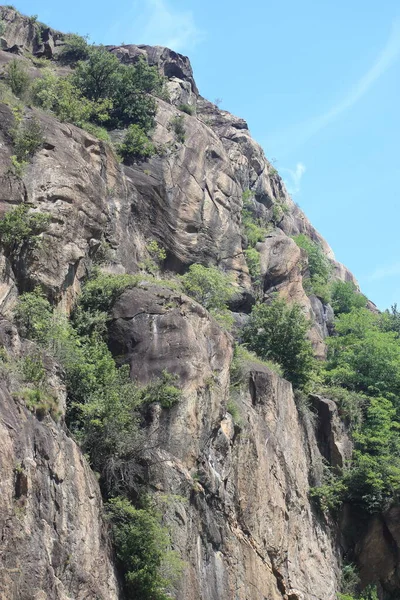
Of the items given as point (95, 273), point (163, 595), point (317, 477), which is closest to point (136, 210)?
point (95, 273)

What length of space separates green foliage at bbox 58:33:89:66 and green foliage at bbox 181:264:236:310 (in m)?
18.8

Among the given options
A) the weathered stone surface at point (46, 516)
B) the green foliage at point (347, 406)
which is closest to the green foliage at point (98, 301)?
the weathered stone surface at point (46, 516)

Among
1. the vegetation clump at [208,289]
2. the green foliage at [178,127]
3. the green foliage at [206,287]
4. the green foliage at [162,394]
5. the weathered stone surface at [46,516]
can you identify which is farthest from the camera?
the green foliage at [178,127]

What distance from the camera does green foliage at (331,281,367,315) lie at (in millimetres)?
53656

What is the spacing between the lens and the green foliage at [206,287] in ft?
99.7

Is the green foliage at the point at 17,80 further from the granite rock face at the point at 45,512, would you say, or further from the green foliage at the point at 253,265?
the granite rock face at the point at 45,512

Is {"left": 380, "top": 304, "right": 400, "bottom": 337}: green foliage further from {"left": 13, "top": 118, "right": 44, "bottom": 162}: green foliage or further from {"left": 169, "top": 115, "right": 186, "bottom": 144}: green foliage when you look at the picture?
{"left": 13, "top": 118, "right": 44, "bottom": 162}: green foliage

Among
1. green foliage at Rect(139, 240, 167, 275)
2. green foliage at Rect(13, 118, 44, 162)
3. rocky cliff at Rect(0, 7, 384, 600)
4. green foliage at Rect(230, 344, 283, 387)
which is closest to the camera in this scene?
rocky cliff at Rect(0, 7, 384, 600)

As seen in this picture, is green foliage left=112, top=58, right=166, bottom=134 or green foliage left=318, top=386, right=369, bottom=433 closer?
green foliage left=318, top=386, right=369, bottom=433

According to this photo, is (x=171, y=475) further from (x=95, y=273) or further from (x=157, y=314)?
(x=95, y=273)

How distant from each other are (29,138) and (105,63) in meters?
15.0

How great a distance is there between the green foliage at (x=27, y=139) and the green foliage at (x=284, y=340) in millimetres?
13212

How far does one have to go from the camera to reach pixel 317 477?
1105 inches

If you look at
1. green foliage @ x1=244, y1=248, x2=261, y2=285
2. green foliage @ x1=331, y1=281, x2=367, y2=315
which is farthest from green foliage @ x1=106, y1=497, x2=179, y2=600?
green foliage @ x1=331, y1=281, x2=367, y2=315
